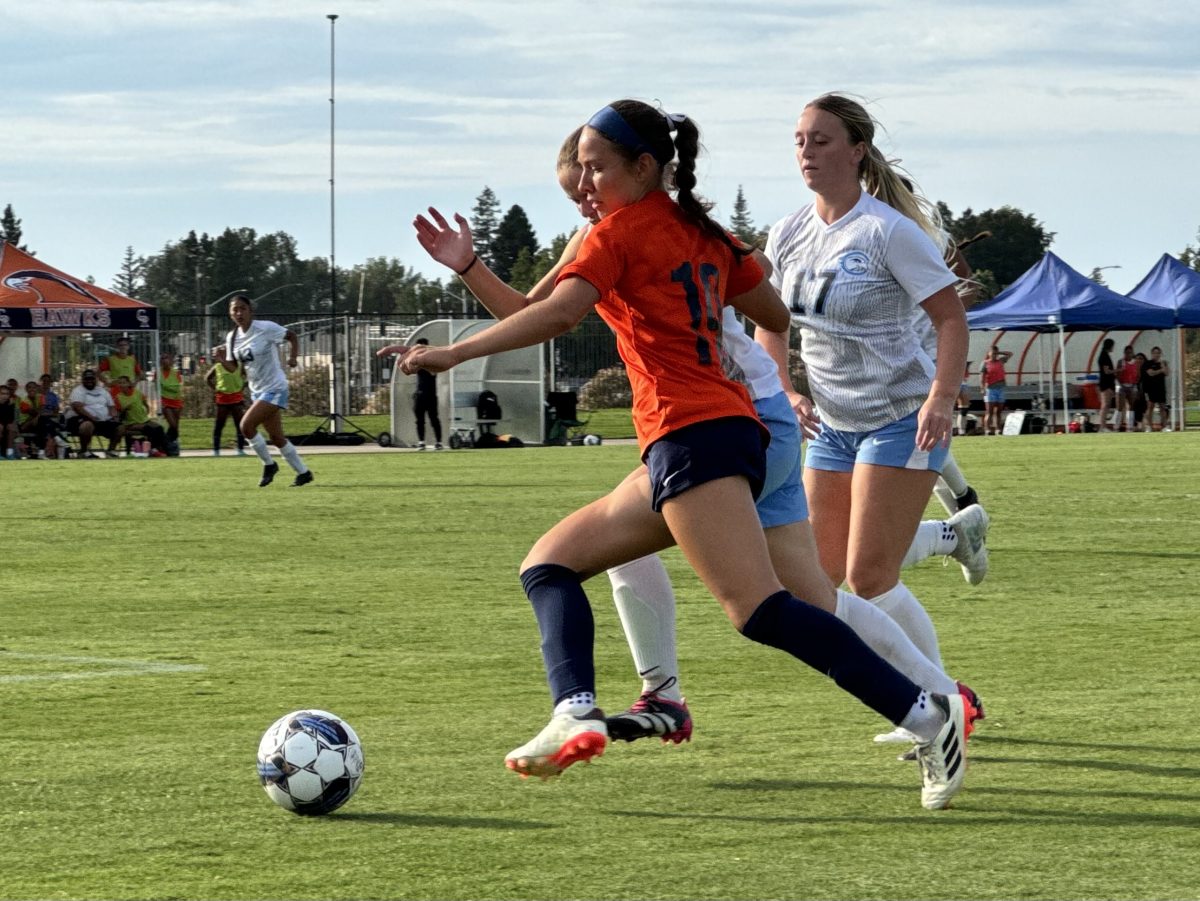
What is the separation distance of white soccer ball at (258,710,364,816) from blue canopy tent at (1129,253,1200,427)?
36.3 m

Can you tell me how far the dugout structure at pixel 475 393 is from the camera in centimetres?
3603

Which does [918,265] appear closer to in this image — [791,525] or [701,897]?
[791,525]

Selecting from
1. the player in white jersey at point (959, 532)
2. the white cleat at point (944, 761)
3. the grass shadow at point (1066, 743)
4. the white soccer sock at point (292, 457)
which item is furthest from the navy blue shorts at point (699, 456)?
the white soccer sock at point (292, 457)

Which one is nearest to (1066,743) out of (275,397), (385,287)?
(275,397)

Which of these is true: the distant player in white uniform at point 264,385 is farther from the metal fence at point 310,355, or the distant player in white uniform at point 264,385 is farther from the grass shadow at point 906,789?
the metal fence at point 310,355

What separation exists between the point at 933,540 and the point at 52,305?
26286 mm

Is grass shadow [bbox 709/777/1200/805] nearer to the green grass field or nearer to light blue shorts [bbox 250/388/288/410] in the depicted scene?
the green grass field

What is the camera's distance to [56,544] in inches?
582

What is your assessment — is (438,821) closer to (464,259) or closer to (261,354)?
(464,259)

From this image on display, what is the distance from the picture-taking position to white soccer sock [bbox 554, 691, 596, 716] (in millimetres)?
5051

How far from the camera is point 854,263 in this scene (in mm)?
6402

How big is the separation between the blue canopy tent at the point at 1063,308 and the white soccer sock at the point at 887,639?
3294cm

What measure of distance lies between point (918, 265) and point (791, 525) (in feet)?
3.81

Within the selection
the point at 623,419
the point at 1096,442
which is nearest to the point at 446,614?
the point at 1096,442
